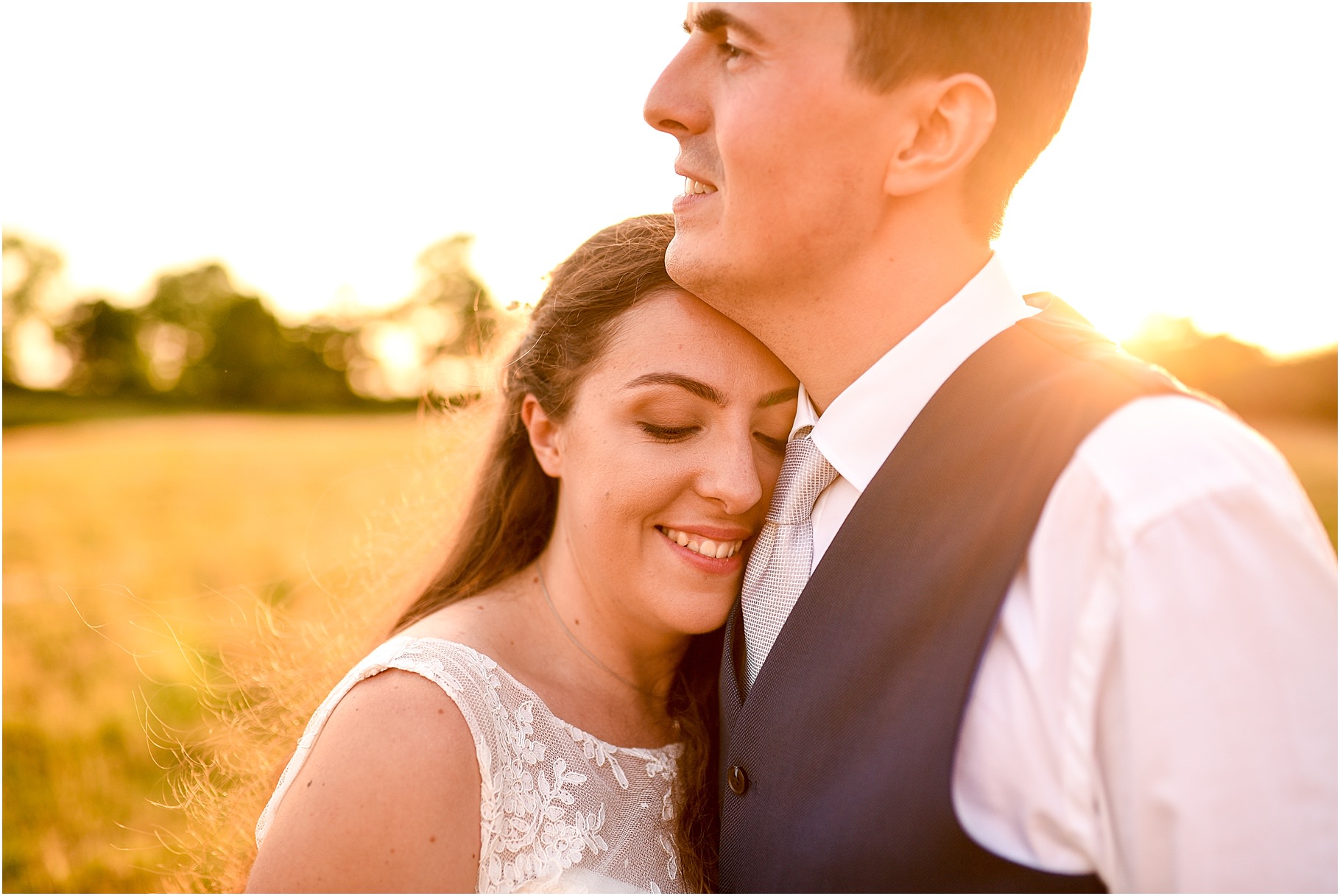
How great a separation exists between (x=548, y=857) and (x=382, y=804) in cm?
46

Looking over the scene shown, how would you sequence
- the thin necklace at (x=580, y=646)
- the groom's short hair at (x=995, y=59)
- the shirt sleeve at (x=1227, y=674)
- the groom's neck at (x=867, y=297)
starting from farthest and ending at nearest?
the thin necklace at (x=580, y=646) → the groom's neck at (x=867, y=297) → the groom's short hair at (x=995, y=59) → the shirt sleeve at (x=1227, y=674)

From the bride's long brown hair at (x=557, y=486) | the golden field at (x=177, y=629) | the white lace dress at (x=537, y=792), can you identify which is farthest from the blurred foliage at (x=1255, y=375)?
the white lace dress at (x=537, y=792)

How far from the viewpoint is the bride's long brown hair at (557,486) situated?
2.53 metres

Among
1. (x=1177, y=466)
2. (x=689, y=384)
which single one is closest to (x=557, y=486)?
(x=689, y=384)

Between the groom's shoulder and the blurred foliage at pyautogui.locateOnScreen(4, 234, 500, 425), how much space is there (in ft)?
92.3

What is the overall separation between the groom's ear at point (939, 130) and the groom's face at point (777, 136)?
4cm

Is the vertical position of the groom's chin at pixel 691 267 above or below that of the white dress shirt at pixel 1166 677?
above

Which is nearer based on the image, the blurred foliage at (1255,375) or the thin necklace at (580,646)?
the thin necklace at (580,646)

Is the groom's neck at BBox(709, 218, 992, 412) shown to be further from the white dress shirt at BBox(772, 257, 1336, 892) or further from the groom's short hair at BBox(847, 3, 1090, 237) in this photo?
the white dress shirt at BBox(772, 257, 1336, 892)

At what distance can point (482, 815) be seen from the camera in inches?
84.0

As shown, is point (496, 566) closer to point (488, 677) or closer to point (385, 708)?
point (488, 677)

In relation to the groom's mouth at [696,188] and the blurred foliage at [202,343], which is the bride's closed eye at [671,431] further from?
the blurred foliage at [202,343]

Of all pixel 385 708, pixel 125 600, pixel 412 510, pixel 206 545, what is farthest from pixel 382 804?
pixel 206 545

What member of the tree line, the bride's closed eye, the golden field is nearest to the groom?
the bride's closed eye
